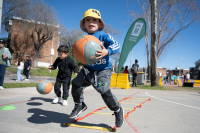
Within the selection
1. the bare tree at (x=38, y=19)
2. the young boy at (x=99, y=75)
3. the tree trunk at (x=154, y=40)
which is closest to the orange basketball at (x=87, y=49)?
the young boy at (x=99, y=75)

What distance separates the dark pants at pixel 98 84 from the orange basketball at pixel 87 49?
34cm

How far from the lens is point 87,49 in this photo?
2.19 meters

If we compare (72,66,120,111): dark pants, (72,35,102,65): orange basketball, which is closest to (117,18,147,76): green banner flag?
(72,66,120,111): dark pants

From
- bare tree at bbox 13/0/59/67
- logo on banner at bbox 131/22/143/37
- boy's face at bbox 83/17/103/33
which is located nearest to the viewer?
boy's face at bbox 83/17/103/33

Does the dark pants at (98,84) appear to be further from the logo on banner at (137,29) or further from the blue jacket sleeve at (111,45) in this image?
the logo on banner at (137,29)

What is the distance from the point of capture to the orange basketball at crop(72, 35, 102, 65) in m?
2.18

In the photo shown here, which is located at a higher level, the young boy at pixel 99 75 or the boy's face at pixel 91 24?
the boy's face at pixel 91 24

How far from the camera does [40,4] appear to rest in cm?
2614

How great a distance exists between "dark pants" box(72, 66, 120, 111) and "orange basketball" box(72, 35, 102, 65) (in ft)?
1.10

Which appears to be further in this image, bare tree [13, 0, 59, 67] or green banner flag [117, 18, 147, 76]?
bare tree [13, 0, 59, 67]

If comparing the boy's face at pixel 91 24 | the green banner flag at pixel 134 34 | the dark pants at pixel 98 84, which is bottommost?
the dark pants at pixel 98 84

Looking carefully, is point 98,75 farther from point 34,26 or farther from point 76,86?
point 34,26

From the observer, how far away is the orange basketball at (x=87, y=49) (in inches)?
85.7

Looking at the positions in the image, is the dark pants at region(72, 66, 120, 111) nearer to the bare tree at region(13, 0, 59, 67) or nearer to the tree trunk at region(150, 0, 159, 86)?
the tree trunk at region(150, 0, 159, 86)
